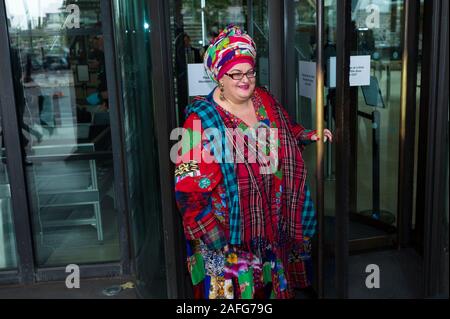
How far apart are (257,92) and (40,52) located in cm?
152

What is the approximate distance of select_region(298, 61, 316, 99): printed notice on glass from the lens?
284 centimetres

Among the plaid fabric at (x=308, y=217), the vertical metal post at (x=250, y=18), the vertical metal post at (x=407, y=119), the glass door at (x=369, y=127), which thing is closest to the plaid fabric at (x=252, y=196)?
the plaid fabric at (x=308, y=217)

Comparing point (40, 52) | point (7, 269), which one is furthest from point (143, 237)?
point (40, 52)

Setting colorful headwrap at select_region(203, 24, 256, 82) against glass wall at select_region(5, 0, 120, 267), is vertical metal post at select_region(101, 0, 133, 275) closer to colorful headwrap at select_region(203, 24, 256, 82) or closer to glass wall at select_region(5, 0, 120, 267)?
glass wall at select_region(5, 0, 120, 267)

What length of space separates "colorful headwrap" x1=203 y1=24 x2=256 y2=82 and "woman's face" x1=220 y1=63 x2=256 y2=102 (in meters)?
0.02

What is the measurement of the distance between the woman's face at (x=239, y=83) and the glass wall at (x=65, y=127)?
122cm

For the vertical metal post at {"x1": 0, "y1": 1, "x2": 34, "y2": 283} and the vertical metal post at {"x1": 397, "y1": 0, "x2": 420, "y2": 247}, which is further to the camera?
the vertical metal post at {"x1": 397, "y1": 0, "x2": 420, "y2": 247}

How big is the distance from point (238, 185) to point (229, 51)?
0.60 m

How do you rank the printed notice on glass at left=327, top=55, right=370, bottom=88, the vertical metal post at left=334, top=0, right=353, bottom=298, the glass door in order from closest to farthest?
1. the vertical metal post at left=334, top=0, right=353, bottom=298
2. the glass door
3. the printed notice on glass at left=327, top=55, right=370, bottom=88

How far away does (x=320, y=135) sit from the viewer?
2.58 meters

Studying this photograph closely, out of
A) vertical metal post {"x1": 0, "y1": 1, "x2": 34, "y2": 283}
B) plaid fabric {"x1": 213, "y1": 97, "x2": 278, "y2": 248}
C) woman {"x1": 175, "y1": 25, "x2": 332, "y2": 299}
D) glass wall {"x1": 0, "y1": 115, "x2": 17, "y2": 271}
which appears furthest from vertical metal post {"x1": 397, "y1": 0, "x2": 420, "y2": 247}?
glass wall {"x1": 0, "y1": 115, "x2": 17, "y2": 271}

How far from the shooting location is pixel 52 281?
354cm

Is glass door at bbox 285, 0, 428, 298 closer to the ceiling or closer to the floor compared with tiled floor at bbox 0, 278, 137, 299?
closer to the ceiling

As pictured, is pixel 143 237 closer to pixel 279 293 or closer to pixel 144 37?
pixel 279 293
